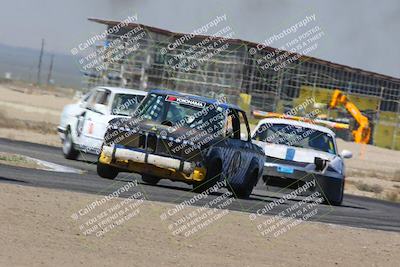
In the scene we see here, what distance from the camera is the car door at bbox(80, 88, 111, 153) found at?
2050cm

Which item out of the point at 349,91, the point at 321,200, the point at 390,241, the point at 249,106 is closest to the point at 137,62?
the point at 249,106

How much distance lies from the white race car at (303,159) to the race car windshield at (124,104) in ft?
8.53

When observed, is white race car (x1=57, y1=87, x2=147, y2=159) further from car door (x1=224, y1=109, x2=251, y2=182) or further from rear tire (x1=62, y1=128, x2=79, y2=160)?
car door (x1=224, y1=109, x2=251, y2=182)

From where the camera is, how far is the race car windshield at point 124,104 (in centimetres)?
2078

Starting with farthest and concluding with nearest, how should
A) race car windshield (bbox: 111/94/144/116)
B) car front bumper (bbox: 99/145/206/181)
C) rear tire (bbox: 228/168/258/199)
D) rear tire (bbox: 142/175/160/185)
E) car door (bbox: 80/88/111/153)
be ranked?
1. race car windshield (bbox: 111/94/144/116)
2. car door (bbox: 80/88/111/153)
3. rear tire (bbox: 142/175/160/185)
4. rear tire (bbox: 228/168/258/199)
5. car front bumper (bbox: 99/145/206/181)

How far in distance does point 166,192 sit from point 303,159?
3.90 meters

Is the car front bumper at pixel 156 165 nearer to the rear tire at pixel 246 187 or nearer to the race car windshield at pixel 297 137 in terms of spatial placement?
the rear tire at pixel 246 187

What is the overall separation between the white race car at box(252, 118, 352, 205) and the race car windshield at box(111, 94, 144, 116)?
260cm

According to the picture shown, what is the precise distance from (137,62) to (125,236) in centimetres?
7283

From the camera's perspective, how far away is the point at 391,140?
3278 inches

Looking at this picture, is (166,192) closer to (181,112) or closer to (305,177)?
(181,112)

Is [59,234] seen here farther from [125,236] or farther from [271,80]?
[271,80]

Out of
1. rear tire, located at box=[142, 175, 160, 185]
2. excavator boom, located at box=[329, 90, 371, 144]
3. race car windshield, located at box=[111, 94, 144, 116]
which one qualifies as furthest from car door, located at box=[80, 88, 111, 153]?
excavator boom, located at box=[329, 90, 371, 144]

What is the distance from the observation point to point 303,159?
65.9 feet
